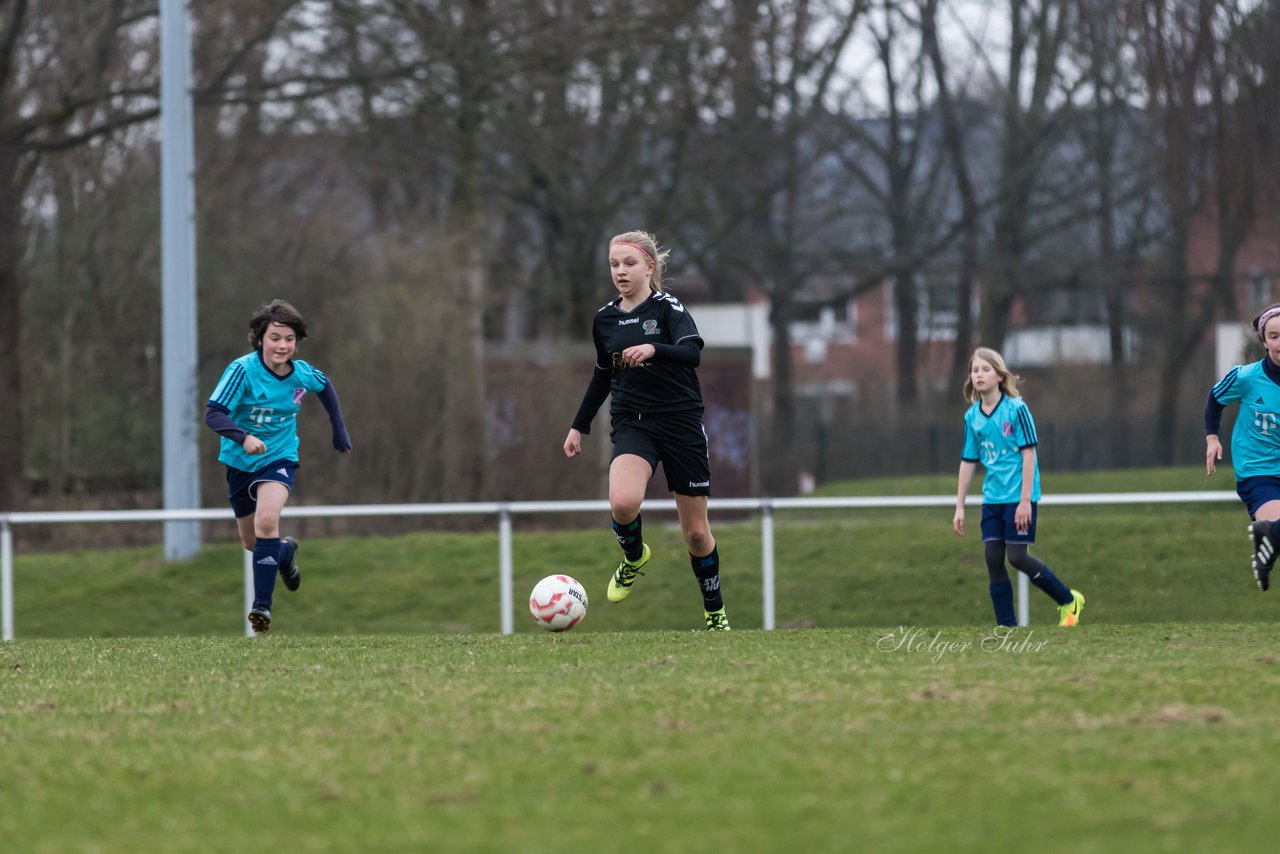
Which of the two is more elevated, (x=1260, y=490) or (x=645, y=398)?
(x=645, y=398)

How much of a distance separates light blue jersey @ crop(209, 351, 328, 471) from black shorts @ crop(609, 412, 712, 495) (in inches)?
75.9

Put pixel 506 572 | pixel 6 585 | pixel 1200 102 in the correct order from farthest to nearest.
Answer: pixel 1200 102, pixel 6 585, pixel 506 572

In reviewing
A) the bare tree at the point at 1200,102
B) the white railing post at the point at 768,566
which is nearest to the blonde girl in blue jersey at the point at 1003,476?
the white railing post at the point at 768,566

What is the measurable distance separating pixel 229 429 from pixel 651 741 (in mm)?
4625

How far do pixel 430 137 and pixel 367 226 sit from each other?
181 cm

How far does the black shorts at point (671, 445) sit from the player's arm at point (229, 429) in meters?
1.88

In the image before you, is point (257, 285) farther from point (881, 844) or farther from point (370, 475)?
point (881, 844)

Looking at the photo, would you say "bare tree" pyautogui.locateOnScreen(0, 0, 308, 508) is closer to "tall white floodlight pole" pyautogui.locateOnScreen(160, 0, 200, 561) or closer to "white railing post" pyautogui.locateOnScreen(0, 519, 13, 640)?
"tall white floodlight pole" pyautogui.locateOnScreen(160, 0, 200, 561)

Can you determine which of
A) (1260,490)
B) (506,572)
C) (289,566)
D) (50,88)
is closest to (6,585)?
(506,572)

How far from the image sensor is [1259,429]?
916 cm

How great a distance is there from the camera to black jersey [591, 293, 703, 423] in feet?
29.5

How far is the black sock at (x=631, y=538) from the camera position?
9.15 metres

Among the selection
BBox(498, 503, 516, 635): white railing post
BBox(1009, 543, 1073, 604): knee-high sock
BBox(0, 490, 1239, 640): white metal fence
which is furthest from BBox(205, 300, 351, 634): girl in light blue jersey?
BBox(1009, 543, 1073, 604): knee-high sock

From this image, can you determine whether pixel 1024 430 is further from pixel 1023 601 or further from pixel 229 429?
pixel 229 429
